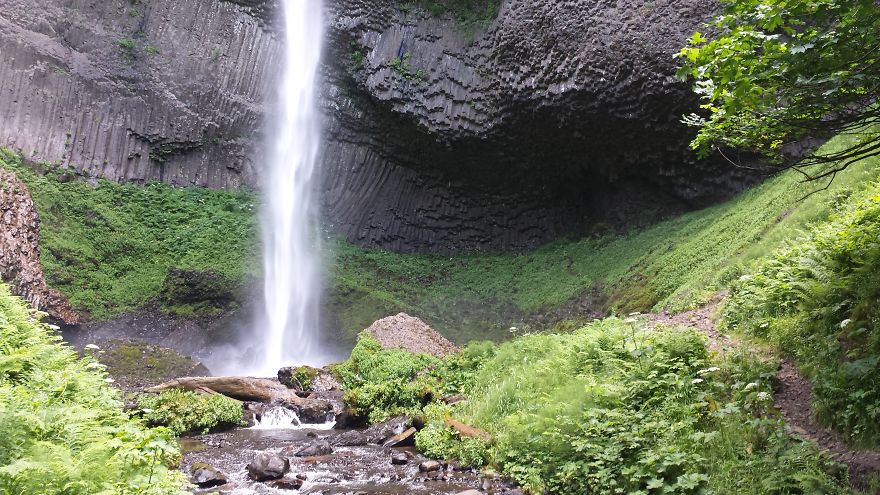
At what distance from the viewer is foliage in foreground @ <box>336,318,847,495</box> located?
4938 millimetres

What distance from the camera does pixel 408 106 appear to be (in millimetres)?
26109

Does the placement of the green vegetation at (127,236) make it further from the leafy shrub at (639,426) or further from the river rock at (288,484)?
the leafy shrub at (639,426)

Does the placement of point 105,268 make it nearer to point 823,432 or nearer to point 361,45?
point 361,45

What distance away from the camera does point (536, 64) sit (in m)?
23.5

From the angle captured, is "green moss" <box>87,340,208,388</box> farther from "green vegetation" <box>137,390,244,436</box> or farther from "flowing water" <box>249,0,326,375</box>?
"flowing water" <box>249,0,326,375</box>

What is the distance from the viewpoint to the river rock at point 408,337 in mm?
14969

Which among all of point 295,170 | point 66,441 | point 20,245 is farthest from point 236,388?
point 295,170

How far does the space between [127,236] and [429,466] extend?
19.4 metres

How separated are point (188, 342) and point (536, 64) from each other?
51.3ft

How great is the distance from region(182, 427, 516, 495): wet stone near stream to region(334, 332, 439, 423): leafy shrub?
94 cm

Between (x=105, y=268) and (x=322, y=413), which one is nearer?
(x=322, y=413)

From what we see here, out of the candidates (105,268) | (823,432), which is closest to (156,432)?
(823,432)

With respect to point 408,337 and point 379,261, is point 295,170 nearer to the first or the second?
point 379,261

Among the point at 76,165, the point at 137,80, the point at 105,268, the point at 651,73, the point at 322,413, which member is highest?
the point at 137,80
